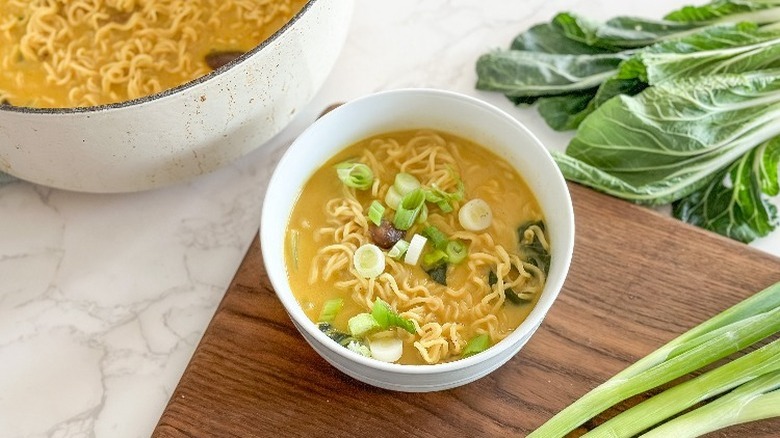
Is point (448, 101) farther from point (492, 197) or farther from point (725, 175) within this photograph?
point (725, 175)

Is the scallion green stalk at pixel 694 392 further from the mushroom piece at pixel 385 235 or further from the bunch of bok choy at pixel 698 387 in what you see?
the mushroom piece at pixel 385 235

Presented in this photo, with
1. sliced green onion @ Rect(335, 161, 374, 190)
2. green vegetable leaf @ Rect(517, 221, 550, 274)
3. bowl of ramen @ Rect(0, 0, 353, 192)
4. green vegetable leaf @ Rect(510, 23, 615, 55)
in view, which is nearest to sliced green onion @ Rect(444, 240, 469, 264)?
green vegetable leaf @ Rect(517, 221, 550, 274)

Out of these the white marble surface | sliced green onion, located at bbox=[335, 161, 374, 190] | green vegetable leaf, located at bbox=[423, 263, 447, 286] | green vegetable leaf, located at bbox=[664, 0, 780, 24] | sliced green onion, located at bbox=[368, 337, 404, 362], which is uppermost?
green vegetable leaf, located at bbox=[664, 0, 780, 24]

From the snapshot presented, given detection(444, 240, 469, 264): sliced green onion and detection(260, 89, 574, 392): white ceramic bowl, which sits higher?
detection(260, 89, 574, 392): white ceramic bowl

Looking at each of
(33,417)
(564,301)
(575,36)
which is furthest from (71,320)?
(575,36)

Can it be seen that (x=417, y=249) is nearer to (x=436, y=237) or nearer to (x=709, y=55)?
(x=436, y=237)

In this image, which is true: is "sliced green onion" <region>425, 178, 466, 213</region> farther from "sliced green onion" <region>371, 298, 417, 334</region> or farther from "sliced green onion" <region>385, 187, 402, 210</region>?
"sliced green onion" <region>371, 298, 417, 334</region>
